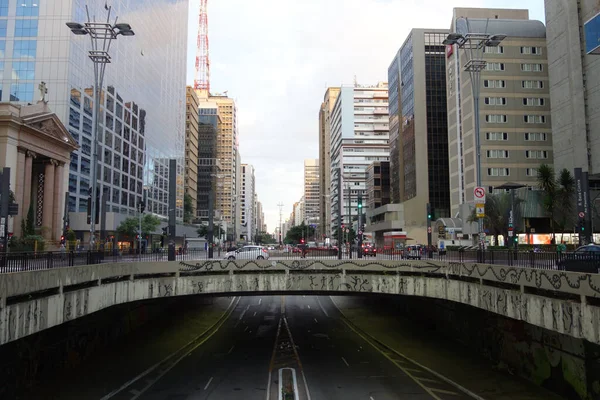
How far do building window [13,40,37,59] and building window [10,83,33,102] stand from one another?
13.6ft

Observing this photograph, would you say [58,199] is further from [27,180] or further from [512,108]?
[512,108]

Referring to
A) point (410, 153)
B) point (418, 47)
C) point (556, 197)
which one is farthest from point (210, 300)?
point (418, 47)

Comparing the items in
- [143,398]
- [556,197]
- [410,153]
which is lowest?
[143,398]

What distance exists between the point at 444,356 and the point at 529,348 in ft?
21.5

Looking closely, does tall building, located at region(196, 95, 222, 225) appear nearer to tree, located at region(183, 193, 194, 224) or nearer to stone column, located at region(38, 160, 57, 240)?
tree, located at region(183, 193, 194, 224)

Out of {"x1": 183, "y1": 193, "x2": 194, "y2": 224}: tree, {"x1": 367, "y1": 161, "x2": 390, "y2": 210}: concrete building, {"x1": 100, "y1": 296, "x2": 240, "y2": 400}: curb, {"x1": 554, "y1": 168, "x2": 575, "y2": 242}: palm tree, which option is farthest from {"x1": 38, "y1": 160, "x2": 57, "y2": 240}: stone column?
{"x1": 367, "y1": 161, "x2": 390, "y2": 210}: concrete building

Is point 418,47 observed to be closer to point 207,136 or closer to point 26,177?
point 26,177

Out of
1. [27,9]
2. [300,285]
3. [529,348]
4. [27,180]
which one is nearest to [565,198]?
[529,348]

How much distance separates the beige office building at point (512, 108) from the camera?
72750 mm

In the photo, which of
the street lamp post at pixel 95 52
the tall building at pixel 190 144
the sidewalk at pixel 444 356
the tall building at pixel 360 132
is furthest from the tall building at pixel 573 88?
the tall building at pixel 190 144

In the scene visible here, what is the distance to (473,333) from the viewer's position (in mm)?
30844

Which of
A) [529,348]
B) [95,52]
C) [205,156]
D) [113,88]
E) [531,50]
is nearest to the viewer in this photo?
[529,348]

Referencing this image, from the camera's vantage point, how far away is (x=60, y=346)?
2502 cm

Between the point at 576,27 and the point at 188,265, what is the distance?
195 feet
